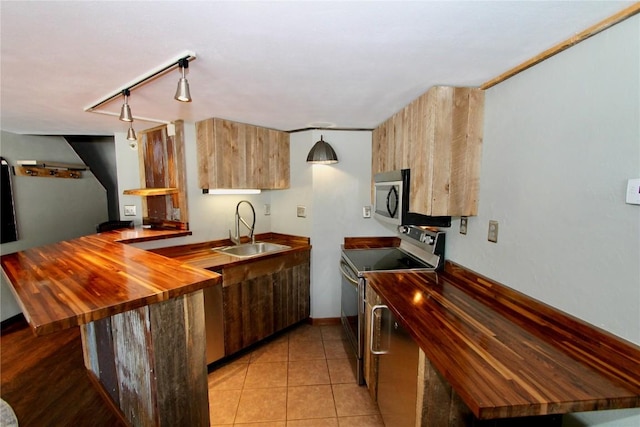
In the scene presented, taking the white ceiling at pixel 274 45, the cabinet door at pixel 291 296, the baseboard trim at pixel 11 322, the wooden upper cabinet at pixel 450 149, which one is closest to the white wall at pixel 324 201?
the cabinet door at pixel 291 296

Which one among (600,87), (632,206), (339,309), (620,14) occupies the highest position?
(620,14)

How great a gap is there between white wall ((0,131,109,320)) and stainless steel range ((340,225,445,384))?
3663 millimetres

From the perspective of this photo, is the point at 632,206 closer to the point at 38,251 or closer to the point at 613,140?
the point at 613,140

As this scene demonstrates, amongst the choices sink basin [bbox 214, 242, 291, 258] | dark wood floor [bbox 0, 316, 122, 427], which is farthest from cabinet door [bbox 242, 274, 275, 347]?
dark wood floor [bbox 0, 316, 122, 427]

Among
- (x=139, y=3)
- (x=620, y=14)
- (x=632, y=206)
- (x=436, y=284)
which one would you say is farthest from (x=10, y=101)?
(x=632, y=206)

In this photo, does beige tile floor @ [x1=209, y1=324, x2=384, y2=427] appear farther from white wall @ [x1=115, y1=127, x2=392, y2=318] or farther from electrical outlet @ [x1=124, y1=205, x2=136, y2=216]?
electrical outlet @ [x1=124, y1=205, x2=136, y2=216]

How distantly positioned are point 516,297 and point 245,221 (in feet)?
8.29

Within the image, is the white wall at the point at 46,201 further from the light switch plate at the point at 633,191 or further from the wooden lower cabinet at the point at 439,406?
the light switch plate at the point at 633,191

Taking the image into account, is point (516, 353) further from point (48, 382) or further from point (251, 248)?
point (48, 382)

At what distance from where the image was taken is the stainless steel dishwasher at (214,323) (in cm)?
214

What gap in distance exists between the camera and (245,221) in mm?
3045

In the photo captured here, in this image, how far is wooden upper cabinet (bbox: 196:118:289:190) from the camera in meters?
2.44

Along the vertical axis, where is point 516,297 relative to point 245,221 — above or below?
below

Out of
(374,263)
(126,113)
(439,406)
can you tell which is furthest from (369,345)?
(126,113)
